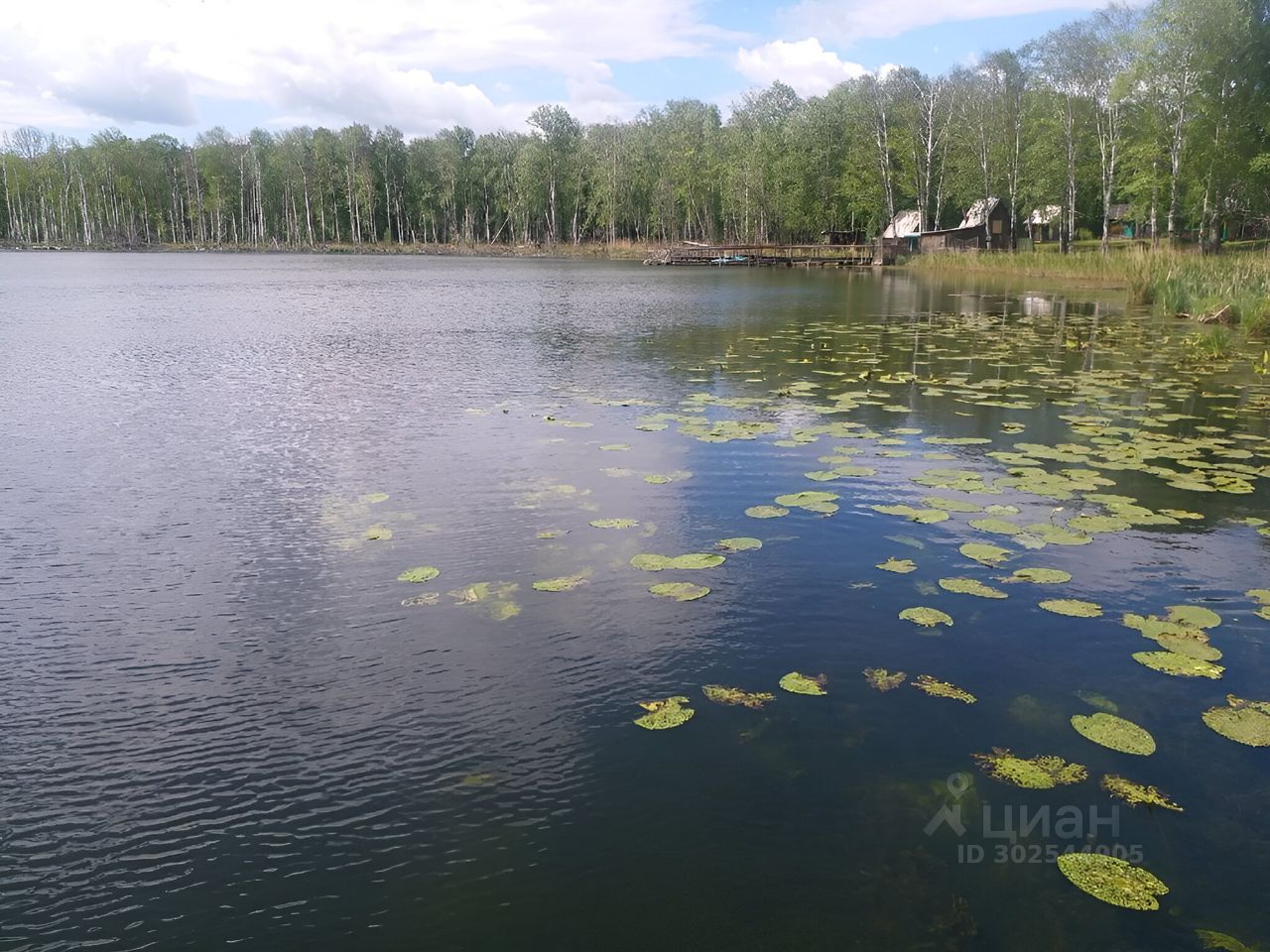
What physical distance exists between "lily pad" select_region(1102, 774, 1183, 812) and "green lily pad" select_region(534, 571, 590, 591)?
124 inches

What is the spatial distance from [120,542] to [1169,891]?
22.0 ft

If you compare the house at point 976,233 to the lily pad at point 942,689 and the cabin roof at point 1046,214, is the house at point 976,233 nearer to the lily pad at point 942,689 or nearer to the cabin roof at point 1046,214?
the cabin roof at point 1046,214

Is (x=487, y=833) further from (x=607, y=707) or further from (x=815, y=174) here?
(x=815, y=174)

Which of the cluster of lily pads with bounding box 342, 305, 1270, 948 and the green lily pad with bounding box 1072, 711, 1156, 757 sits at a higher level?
the cluster of lily pads with bounding box 342, 305, 1270, 948

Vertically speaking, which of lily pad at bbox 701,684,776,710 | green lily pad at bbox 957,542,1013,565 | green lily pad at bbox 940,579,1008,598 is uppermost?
green lily pad at bbox 957,542,1013,565

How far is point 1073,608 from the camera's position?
5133mm

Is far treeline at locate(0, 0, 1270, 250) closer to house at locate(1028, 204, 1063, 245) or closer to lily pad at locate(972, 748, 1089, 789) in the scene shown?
house at locate(1028, 204, 1063, 245)

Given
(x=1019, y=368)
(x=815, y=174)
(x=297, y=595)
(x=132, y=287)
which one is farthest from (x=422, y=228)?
(x=297, y=595)

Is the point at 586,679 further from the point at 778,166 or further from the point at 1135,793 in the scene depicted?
the point at 778,166

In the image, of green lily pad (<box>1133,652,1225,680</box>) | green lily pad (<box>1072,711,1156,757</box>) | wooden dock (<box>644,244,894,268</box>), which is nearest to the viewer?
green lily pad (<box>1072,711,1156,757</box>)

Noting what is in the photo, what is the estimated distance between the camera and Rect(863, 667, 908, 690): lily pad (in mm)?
4281

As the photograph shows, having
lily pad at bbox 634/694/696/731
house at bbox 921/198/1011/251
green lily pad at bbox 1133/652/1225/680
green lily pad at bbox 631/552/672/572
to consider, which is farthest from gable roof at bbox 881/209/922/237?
lily pad at bbox 634/694/696/731

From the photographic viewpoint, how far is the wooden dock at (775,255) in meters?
60.0

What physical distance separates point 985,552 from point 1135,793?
266 centimetres
